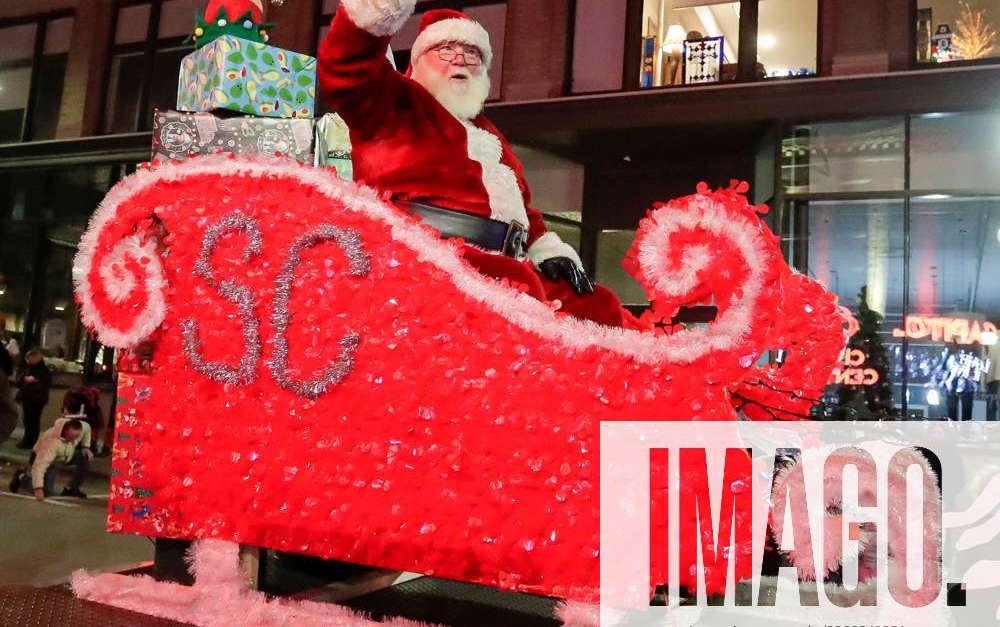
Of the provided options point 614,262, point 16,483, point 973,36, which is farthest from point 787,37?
point 16,483

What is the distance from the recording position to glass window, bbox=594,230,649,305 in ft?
23.4

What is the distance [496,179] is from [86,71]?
33.0ft

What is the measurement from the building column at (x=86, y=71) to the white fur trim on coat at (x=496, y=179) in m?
9.45

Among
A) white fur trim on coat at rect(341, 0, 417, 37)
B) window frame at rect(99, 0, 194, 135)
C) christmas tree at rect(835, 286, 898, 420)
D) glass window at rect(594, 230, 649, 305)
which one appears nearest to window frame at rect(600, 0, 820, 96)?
glass window at rect(594, 230, 649, 305)

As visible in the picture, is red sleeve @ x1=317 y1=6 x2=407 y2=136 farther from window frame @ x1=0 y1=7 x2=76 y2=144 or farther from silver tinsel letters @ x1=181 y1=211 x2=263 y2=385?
window frame @ x1=0 y1=7 x2=76 y2=144

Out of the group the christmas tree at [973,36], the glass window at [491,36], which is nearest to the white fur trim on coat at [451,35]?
the glass window at [491,36]

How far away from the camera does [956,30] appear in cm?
651

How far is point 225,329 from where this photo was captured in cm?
136

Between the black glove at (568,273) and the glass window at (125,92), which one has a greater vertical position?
the glass window at (125,92)

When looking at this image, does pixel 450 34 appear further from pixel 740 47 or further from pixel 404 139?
pixel 740 47

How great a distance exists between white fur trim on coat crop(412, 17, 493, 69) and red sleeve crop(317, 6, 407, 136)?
41 centimetres

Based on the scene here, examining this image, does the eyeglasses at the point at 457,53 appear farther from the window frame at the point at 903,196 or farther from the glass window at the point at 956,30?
the glass window at the point at 956,30

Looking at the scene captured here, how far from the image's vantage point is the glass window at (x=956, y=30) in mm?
6391

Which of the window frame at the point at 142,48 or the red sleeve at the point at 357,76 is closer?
the red sleeve at the point at 357,76
